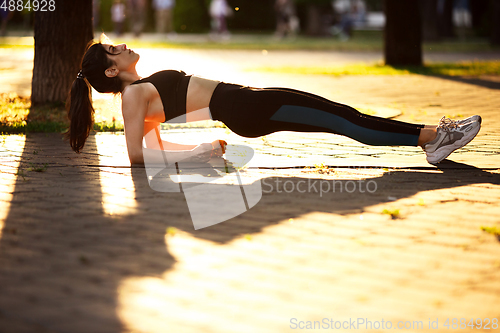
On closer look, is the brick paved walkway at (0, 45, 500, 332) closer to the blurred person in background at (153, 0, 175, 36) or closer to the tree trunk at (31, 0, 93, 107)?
the tree trunk at (31, 0, 93, 107)

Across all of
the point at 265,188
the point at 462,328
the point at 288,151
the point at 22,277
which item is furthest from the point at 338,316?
the point at 288,151

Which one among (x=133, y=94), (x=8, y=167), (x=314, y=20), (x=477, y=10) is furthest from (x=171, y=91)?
(x=477, y=10)

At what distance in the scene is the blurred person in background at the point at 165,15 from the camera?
27.1 metres

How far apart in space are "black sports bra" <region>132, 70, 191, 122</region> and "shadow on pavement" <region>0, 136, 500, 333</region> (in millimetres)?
511

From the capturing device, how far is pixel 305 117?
439cm

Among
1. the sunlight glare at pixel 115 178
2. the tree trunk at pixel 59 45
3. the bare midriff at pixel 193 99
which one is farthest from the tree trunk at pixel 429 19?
the bare midriff at pixel 193 99

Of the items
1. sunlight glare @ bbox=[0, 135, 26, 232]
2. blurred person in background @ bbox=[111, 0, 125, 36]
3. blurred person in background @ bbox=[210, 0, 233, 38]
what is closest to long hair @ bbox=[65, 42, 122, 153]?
sunlight glare @ bbox=[0, 135, 26, 232]

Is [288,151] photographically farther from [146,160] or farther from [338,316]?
[338,316]

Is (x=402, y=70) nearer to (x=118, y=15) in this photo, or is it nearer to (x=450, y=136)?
(x=450, y=136)

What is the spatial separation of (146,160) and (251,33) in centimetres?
2998

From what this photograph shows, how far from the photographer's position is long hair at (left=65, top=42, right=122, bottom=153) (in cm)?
444

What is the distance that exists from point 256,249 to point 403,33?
11.6m

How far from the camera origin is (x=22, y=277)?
261 cm

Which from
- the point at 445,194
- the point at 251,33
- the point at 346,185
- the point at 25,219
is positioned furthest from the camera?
the point at 251,33
